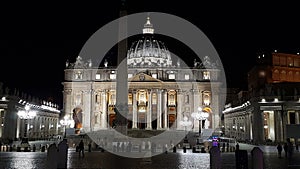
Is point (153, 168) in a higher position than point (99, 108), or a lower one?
lower

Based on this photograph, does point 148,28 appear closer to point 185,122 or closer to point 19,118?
point 185,122

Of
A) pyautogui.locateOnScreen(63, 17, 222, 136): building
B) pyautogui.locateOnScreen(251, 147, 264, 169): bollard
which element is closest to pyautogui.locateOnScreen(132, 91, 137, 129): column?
pyautogui.locateOnScreen(63, 17, 222, 136): building

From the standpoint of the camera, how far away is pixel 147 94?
8106 centimetres

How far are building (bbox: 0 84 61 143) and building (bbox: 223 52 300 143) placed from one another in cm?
3175

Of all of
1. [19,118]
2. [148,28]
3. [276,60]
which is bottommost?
[19,118]

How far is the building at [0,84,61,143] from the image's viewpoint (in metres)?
51.7

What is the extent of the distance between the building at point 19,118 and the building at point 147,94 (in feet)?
30.8

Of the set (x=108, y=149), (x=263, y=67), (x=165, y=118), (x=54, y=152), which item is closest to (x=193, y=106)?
(x=165, y=118)

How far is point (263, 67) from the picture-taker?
6762 cm

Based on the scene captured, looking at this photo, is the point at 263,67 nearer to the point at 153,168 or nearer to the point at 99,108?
the point at 99,108

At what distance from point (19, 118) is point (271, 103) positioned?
3942cm

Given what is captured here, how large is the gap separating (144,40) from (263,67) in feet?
149

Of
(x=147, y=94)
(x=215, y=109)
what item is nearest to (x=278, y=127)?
(x=215, y=109)

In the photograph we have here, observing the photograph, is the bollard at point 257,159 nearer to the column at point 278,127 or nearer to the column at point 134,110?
the column at point 278,127
